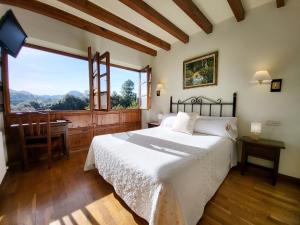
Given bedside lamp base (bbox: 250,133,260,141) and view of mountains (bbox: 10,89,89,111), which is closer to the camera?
bedside lamp base (bbox: 250,133,260,141)

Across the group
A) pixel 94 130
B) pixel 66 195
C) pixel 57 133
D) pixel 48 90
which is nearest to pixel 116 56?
pixel 48 90

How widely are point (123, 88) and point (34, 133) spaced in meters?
2.45

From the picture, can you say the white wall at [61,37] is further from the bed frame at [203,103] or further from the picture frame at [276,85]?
the picture frame at [276,85]

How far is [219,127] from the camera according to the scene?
2.25 m

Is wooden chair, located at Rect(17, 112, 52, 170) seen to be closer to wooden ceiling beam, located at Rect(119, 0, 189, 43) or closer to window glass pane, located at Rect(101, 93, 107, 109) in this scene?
window glass pane, located at Rect(101, 93, 107, 109)

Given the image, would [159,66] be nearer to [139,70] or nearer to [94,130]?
[139,70]

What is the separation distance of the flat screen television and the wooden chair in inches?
40.2

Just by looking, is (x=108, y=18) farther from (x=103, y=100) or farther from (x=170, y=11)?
(x=103, y=100)

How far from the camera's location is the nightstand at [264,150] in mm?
1864

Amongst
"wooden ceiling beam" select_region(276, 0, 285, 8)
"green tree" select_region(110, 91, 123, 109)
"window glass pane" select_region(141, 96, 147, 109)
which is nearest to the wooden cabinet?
"green tree" select_region(110, 91, 123, 109)

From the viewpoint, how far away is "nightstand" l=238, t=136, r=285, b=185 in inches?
73.4

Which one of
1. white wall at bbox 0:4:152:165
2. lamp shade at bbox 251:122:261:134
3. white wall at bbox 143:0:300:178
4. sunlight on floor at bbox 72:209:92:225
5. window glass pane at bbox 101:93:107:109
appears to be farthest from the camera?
window glass pane at bbox 101:93:107:109

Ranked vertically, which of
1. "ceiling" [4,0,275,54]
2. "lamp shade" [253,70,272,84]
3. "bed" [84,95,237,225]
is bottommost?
"bed" [84,95,237,225]

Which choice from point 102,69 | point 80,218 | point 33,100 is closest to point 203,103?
A: point 102,69
